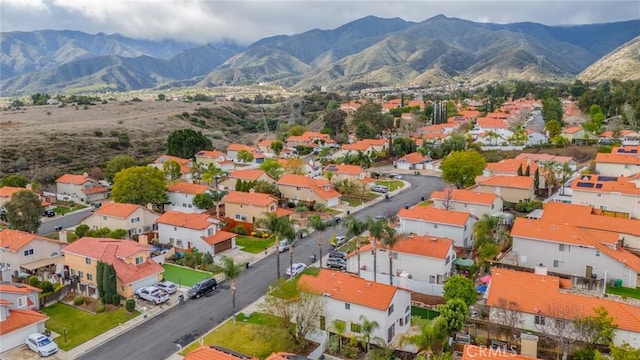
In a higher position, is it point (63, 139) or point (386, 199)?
point (63, 139)

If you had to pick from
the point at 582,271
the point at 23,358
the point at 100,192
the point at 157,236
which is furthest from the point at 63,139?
the point at 582,271

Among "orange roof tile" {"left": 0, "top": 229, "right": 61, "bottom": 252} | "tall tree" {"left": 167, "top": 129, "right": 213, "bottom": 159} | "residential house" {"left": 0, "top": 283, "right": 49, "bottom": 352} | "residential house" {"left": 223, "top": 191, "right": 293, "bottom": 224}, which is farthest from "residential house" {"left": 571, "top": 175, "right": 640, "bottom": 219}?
"tall tree" {"left": 167, "top": 129, "right": 213, "bottom": 159}

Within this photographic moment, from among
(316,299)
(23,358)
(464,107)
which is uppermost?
(464,107)

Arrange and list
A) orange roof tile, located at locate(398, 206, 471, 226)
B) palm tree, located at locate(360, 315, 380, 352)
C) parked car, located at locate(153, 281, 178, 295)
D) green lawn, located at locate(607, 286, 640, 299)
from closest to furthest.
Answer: palm tree, located at locate(360, 315, 380, 352)
green lawn, located at locate(607, 286, 640, 299)
parked car, located at locate(153, 281, 178, 295)
orange roof tile, located at locate(398, 206, 471, 226)

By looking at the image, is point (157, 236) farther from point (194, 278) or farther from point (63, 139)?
point (63, 139)

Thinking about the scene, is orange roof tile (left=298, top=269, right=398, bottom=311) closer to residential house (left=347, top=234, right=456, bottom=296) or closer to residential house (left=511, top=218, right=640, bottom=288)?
residential house (left=347, top=234, right=456, bottom=296)
